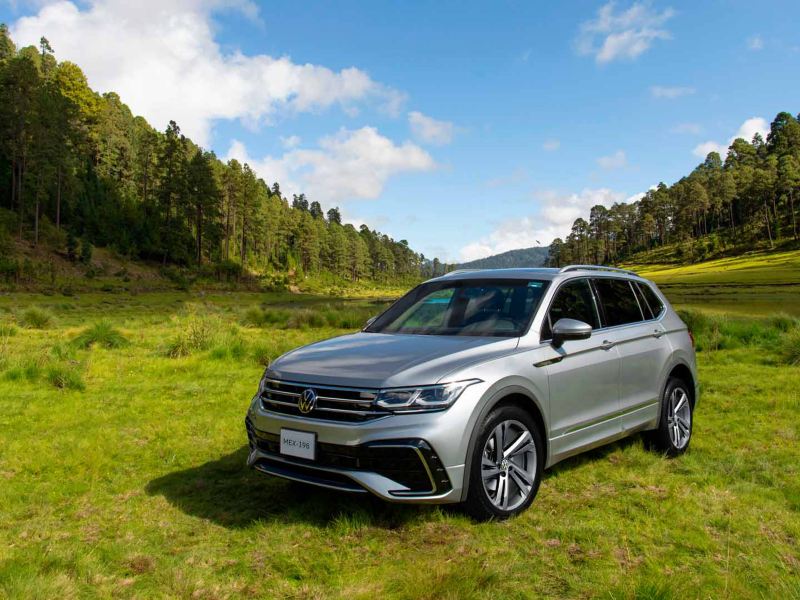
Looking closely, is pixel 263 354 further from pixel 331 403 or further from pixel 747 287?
pixel 747 287

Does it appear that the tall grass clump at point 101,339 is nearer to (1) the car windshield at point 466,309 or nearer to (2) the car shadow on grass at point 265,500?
(2) the car shadow on grass at point 265,500

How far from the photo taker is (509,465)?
422cm

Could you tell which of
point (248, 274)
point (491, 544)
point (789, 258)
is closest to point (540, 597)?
point (491, 544)

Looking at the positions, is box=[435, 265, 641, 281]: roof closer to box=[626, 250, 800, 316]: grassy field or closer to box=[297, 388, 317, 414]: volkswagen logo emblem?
box=[297, 388, 317, 414]: volkswagen logo emblem

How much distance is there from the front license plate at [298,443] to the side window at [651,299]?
3.94 meters

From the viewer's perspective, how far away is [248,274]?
2940 inches

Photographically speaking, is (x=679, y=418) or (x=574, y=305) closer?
(x=574, y=305)

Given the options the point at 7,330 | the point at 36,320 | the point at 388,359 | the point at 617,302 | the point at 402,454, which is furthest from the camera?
the point at 36,320

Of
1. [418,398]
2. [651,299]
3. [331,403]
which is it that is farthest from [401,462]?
[651,299]

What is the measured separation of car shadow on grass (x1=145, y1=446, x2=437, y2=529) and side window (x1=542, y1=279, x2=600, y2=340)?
6.07ft

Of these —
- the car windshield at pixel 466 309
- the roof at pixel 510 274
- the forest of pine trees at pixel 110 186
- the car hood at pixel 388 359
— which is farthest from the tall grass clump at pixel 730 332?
the forest of pine trees at pixel 110 186

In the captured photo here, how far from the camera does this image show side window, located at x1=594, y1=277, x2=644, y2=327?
217 inches

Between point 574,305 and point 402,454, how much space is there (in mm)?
2286

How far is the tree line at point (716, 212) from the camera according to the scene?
3681 inches
